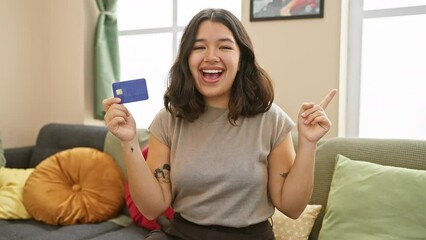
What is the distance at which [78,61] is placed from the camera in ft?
10.2

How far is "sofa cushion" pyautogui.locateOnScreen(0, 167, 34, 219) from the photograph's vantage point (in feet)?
7.24

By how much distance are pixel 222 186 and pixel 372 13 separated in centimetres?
156

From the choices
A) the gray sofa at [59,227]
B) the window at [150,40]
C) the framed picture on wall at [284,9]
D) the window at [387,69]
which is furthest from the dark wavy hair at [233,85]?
the window at [150,40]

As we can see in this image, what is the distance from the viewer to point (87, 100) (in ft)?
10.2

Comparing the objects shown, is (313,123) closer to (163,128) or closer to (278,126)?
(278,126)

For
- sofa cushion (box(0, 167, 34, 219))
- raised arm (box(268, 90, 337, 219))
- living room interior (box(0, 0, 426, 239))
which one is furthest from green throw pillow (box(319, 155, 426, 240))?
sofa cushion (box(0, 167, 34, 219))

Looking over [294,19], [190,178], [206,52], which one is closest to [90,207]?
[190,178]

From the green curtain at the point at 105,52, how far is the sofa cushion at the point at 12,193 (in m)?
0.83

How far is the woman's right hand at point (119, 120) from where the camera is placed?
3.99 feet

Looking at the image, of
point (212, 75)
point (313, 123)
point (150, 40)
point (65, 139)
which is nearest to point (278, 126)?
point (313, 123)

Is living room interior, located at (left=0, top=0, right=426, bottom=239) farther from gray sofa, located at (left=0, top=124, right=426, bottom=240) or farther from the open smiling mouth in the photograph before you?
the open smiling mouth

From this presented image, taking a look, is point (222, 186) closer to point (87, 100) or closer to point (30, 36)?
point (87, 100)

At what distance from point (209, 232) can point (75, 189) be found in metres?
1.25

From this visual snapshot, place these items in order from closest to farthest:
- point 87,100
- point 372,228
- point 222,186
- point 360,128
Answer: point 222,186, point 372,228, point 360,128, point 87,100
